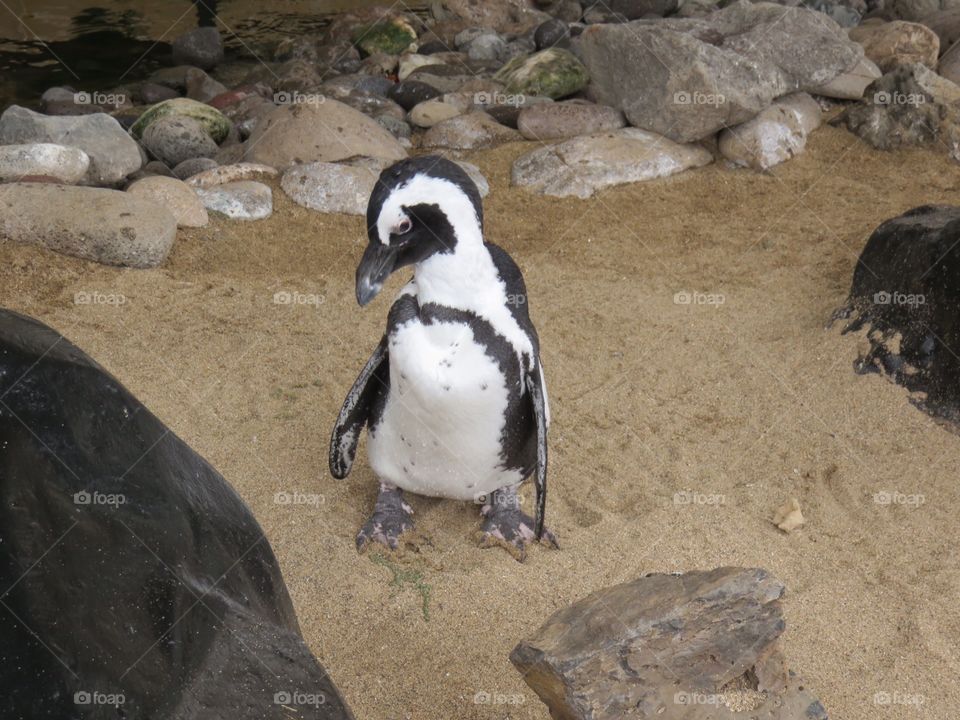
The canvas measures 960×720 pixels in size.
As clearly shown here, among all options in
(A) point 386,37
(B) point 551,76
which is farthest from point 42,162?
(A) point 386,37

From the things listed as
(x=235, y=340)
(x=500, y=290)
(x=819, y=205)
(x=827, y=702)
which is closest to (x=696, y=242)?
(x=819, y=205)

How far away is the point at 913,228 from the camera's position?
5.59 meters

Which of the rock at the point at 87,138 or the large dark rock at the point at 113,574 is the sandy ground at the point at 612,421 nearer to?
the rock at the point at 87,138

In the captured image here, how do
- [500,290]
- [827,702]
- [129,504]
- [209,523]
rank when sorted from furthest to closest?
1. [500,290]
2. [827,702]
3. [209,523]
4. [129,504]

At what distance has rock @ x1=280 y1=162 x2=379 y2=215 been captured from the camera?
7.37 meters

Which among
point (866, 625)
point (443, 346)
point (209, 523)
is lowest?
point (866, 625)

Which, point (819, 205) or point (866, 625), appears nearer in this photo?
point (866, 625)

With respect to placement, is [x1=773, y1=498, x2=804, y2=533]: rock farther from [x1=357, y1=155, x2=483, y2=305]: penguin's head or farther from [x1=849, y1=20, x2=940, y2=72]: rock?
[x1=849, y1=20, x2=940, y2=72]: rock

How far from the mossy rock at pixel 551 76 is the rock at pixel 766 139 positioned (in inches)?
58.1

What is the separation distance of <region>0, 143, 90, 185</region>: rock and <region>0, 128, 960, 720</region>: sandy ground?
971 millimetres

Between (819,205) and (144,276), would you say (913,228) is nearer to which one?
(819,205)

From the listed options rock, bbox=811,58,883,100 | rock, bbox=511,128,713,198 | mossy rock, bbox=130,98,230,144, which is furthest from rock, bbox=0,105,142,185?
rock, bbox=811,58,883,100

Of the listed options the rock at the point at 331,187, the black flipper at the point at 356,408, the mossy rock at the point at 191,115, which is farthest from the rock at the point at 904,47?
the black flipper at the point at 356,408

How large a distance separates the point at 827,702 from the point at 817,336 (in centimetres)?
262
